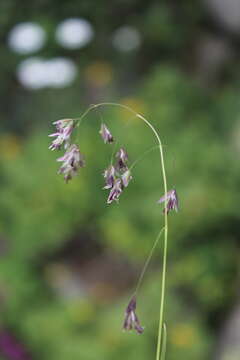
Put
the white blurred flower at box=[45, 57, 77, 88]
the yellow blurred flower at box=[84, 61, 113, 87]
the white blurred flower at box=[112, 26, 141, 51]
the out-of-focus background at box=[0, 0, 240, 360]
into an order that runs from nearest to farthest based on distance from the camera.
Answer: the out-of-focus background at box=[0, 0, 240, 360] < the white blurred flower at box=[45, 57, 77, 88] < the yellow blurred flower at box=[84, 61, 113, 87] < the white blurred flower at box=[112, 26, 141, 51]

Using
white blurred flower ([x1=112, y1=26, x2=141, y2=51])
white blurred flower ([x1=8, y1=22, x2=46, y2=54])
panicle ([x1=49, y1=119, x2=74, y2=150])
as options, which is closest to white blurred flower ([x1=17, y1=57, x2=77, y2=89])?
white blurred flower ([x1=8, y1=22, x2=46, y2=54])

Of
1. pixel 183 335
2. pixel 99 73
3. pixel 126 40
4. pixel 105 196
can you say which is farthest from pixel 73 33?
pixel 183 335

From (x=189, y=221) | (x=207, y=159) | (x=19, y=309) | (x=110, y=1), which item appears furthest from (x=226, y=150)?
(x=110, y=1)

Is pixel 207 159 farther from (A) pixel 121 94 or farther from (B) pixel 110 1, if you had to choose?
(B) pixel 110 1

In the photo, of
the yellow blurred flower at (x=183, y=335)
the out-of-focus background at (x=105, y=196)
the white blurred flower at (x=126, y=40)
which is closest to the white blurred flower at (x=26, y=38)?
the out-of-focus background at (x=105, y=196)

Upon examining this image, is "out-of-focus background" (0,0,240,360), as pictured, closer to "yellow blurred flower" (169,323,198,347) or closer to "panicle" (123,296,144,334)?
"yellow blurred flower" (169,323,198,347)

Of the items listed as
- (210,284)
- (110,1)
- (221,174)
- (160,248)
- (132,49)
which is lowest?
(210,284)

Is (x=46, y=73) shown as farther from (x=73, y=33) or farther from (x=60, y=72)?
(x=73, y=33)
